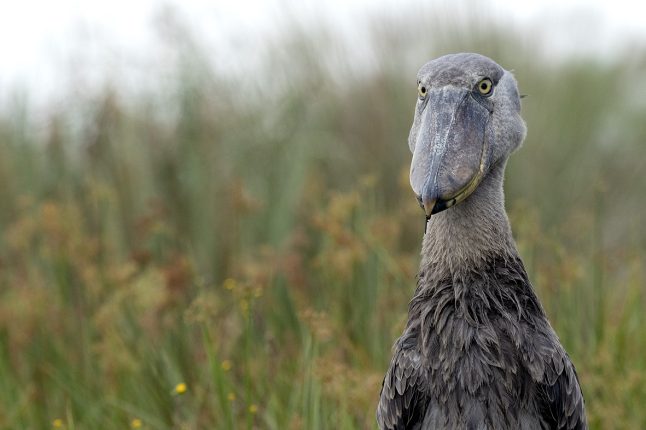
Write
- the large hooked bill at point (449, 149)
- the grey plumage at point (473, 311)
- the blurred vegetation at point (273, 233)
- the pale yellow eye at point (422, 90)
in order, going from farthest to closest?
the blurred vegetation at point (273, 233), the pale yellow eye at point (422, 90), the grey plumage at point (473, 311), the large hooked bill at point (449, 149)

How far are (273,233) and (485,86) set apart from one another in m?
3.78

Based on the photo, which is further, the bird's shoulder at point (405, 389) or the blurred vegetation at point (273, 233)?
the blurred vegetation at point (273, 233)

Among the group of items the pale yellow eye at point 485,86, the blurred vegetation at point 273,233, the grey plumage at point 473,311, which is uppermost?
the pale yellow eye at point 485,86

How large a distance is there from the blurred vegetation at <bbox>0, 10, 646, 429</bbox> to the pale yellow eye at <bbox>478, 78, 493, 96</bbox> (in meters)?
1.05

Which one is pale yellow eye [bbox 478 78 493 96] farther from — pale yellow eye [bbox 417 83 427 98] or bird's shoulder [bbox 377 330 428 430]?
bird's shoulder [bbox 377 330 428 430]

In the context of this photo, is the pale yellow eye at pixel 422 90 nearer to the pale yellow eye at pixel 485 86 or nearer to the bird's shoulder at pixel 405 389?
the pale yellow eye at pixel 485 86

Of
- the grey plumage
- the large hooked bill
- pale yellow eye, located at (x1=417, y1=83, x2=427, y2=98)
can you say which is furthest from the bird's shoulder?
pale yellow eye, located at (x1=417, y1=83, x2=427, y2=98)

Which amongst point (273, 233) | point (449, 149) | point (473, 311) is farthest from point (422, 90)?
point (273, 233)

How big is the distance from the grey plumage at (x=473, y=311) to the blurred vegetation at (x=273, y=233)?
62 centimetres

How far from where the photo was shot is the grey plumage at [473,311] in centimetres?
266

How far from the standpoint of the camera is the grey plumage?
2.66 metres

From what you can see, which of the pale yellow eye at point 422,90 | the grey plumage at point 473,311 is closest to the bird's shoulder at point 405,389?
the grey plumage at point 473,311

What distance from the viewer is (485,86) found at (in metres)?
2.78

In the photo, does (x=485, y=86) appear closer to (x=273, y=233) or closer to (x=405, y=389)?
(x=405, y=389)
